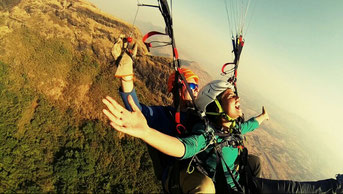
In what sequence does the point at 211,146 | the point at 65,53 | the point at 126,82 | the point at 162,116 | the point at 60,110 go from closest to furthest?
the point at 126,82 < the point at 211,146 < the point at 162,116 < the point at 60,110 < the point at 65,53

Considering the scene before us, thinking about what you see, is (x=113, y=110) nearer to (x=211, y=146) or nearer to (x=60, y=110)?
(x=211, y=146)

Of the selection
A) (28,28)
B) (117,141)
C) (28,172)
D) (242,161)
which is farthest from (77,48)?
(242,161)

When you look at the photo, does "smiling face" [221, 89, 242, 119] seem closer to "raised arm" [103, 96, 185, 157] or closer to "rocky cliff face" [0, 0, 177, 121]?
"raised arm" [103, 96, 185, 157]

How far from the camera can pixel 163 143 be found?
143 centimetres

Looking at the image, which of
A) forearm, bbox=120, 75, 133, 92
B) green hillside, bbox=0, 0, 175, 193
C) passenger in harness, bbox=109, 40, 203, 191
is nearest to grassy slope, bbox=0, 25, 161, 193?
green hillside, bbox=0, 0, 175, 193

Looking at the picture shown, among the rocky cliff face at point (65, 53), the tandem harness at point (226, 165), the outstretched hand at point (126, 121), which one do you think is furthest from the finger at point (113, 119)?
the rocky cliff face at point (65, 53)

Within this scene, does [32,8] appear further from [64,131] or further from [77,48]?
[64,131]

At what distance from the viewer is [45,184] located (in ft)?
92.6

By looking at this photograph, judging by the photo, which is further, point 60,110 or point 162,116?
point 60,110

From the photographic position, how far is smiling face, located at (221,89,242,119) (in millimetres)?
2732

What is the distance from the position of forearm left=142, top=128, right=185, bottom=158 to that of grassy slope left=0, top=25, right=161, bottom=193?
114 feet

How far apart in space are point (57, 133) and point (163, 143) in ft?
136

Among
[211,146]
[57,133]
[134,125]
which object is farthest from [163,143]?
[57,133]

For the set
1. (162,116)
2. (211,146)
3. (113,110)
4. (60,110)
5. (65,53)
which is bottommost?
(60,110)
